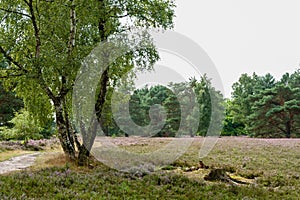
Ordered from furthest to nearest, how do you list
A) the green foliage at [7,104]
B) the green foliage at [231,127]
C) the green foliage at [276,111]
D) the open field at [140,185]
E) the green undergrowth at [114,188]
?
the green foliage at [231,127] → the green foliage at [276,111] → the green foliage at [7,104] → the open field at [140,185] → the green undergrowth at [114,188]

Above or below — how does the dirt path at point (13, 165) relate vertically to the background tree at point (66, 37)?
below

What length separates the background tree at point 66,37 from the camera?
38.3 feet

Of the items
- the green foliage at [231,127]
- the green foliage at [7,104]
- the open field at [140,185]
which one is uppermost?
the green foliage at [7,104]

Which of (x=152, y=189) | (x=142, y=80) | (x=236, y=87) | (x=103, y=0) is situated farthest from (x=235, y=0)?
(x=236, y=87)

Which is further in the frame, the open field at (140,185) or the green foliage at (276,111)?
the green foliage at (276,111)

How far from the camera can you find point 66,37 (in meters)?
13.7

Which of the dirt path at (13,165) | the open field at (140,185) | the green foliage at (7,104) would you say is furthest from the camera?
the green foliage at (7,104)

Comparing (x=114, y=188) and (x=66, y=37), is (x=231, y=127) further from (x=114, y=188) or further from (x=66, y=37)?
(x=114, y=188)

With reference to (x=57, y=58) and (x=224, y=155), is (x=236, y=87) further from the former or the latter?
(x=57, y=58)

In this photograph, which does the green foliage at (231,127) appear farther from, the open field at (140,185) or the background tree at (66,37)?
the background tree at (66,37)

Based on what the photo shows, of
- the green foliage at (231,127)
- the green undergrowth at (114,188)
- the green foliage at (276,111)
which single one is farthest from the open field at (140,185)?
the green foliage at (231,127)

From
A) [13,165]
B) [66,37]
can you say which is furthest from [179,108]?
[13,165]

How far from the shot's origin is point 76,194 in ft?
23.5

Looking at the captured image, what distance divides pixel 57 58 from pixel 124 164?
4876 mm
